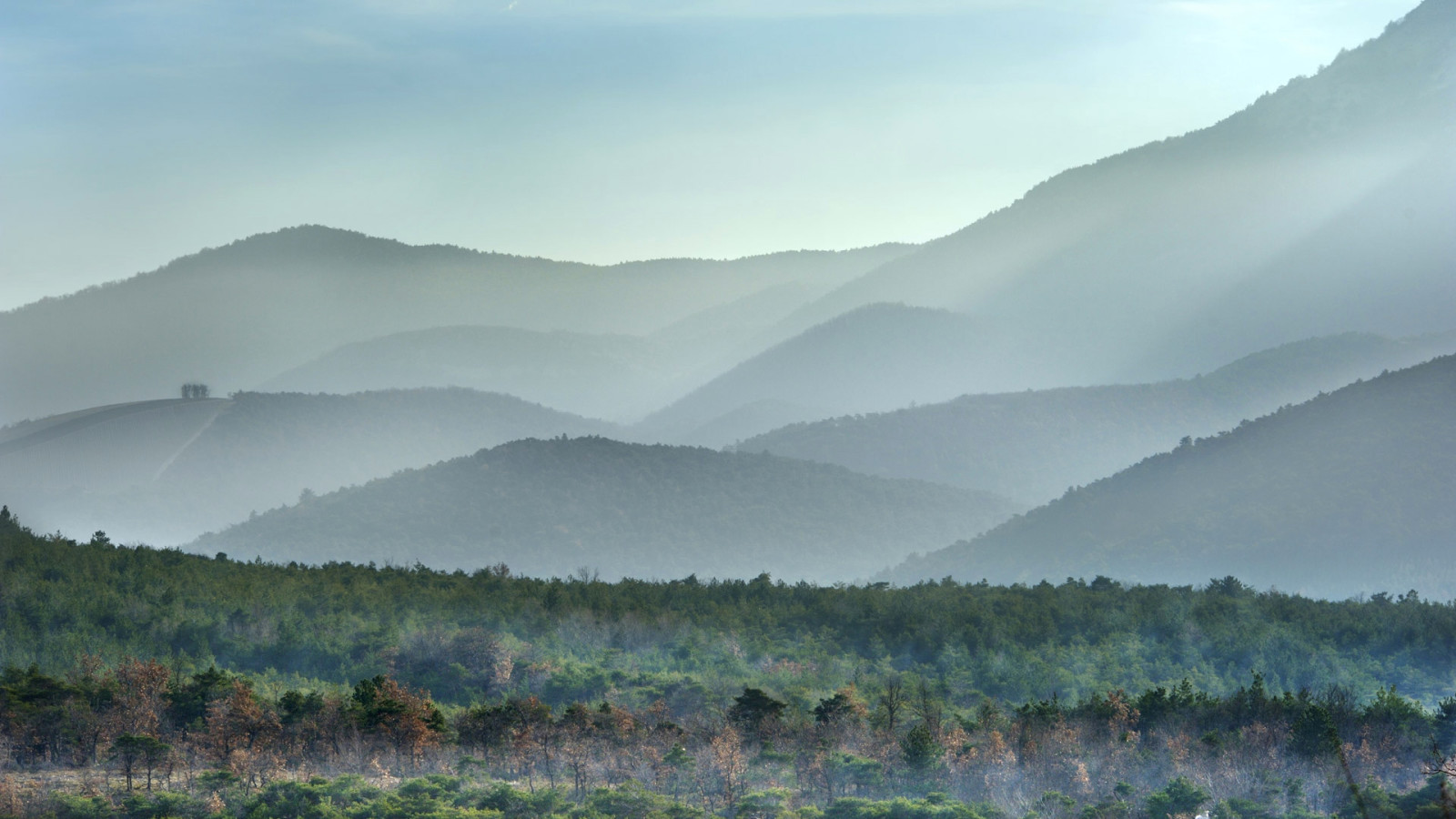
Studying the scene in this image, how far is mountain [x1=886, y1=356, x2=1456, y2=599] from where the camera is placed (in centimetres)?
11250

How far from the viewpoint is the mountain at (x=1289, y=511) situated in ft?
369

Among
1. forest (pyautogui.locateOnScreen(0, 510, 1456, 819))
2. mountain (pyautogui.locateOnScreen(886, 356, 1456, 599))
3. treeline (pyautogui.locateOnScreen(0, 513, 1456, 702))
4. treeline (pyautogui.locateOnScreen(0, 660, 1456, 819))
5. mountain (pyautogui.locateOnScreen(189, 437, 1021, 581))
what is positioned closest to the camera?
forest (pyautogui.locateOnScreen(0, 510, 1456, 819))

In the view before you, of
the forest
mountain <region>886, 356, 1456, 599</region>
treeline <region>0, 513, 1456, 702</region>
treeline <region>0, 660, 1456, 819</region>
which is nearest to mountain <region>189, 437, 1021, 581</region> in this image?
mountain <region>886, 356, 1456, 599</region>

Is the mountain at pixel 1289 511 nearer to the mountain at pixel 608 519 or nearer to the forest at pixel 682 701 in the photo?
the mountain at pixel 608 519

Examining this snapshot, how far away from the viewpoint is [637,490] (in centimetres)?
17138

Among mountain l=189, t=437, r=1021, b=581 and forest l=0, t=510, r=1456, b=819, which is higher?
mountain l=189, t=437, r=1021, b=581

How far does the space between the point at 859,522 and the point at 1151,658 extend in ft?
383

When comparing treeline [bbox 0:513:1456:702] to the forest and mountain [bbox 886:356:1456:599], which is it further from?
mountain [bbox 886:356:1456:599]

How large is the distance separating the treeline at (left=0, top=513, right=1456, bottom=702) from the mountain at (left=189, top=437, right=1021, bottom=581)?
89872 mm

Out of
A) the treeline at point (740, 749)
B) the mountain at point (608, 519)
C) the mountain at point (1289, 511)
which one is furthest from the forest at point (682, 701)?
the mountain at point (608, 519)

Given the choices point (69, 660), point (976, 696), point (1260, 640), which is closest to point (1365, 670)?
point (1260, 640)

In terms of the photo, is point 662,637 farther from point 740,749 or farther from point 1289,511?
point 1289,511

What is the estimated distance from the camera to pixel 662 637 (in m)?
62.6

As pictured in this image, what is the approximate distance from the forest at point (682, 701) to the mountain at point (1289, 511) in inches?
1780
